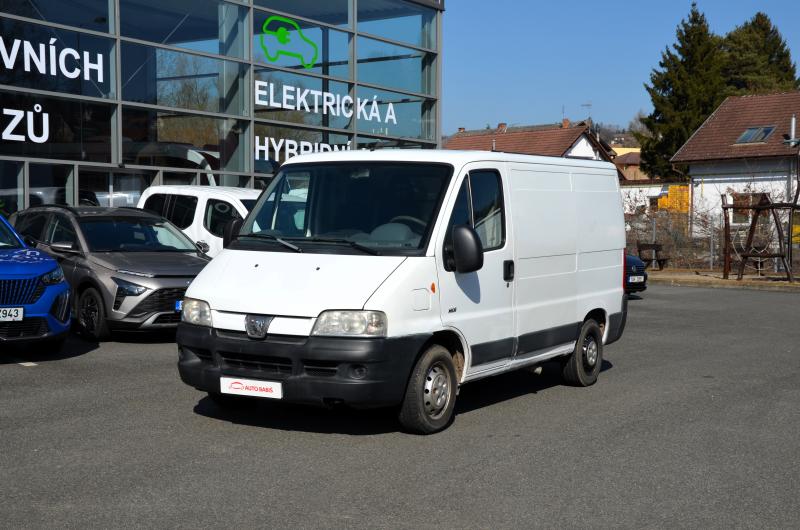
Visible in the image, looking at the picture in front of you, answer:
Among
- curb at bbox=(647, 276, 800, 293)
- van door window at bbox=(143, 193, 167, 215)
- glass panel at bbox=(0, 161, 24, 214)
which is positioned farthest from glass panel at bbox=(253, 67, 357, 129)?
curb at bbox=(647, 276, 800, 293)

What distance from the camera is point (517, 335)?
28.0 feet

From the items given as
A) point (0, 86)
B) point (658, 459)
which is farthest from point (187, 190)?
point (658, 459)

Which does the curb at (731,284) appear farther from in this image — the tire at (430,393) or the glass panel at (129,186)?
the tire at (430,393)

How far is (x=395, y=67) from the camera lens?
27.4 metres

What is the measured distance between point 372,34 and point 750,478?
70.8ft

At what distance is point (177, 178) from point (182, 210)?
227 inches

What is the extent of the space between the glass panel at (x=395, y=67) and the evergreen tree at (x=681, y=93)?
35083mm

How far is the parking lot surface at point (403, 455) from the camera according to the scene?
5492 mm

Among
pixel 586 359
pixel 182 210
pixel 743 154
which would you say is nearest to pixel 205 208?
pixel 182 210

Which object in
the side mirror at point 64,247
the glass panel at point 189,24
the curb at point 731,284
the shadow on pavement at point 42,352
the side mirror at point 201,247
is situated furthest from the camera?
the curb at point 731,284

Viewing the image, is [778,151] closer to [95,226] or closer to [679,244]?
[679,244]

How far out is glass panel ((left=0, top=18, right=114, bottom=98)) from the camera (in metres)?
18.1

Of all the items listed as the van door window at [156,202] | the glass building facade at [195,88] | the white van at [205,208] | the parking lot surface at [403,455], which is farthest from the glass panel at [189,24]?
the parking lot surface at [403,455]

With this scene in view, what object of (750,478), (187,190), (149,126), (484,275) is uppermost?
(149,126)
